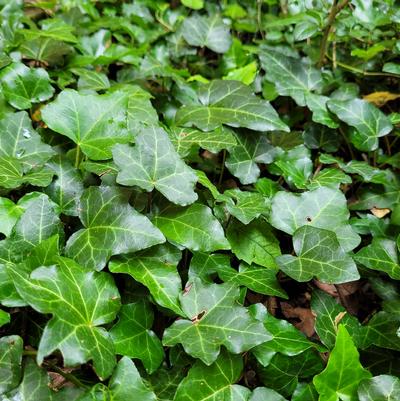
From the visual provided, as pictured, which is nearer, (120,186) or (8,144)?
(120,186)

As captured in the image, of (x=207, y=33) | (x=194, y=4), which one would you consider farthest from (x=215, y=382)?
(x=194, y=4)

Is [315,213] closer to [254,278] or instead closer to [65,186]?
[254,278]

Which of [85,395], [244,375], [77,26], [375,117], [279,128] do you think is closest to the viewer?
[85,395]

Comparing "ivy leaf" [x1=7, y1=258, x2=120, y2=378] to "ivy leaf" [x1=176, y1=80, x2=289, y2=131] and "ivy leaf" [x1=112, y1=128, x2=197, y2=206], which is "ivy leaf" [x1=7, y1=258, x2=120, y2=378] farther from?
"ivy leaf" [x1=176, y1=80, x2=289, y2=131]

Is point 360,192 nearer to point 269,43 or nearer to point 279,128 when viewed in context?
point 279,128

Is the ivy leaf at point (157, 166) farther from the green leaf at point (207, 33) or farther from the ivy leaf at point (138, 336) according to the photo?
the green leaf at point (207, 33)

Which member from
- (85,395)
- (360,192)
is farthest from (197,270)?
(360,192)
